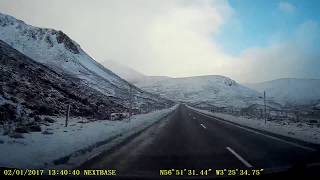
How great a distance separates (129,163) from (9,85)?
29340 mm

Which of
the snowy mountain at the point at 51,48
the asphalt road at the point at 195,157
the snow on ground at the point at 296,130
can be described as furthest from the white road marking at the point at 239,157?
the snowy mountain at the point at 51,48

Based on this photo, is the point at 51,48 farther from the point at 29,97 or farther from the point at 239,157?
the point at 239,157

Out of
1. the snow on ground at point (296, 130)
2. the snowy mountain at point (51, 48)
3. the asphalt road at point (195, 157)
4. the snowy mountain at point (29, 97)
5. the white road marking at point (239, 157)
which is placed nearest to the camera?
the asphalt road at point (195, 157)

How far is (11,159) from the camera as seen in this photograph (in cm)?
771

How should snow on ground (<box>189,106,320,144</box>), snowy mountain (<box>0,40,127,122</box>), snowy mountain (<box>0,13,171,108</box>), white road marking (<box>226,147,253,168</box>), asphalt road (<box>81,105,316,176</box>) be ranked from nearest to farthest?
asphalt road (<box>81,105,316,176</box>) < white road marking (<box>226,147,253,168</box>) < snow on ground (<box>189,106,320,144</box>) < snowy mountain (<box>0,40,127,122</box>) < snowy mountain (<box>0,13,171,108</box>)

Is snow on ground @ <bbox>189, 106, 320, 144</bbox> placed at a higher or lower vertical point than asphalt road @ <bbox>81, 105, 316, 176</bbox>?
higher

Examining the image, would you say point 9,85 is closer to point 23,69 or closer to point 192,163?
point 23,69

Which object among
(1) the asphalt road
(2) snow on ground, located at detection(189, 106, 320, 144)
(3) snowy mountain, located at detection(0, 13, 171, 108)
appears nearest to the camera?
(1) the asphalt road

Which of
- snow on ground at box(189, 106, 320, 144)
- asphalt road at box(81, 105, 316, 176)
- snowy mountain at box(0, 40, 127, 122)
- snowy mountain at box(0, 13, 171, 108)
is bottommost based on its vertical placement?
asphalt road at box(81, 105, 316, 176)

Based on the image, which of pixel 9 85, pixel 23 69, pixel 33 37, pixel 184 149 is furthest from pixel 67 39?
pixel 184 149

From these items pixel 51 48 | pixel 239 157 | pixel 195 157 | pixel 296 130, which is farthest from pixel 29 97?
pixel 51 48

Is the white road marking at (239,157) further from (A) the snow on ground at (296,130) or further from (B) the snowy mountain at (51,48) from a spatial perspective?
(B) the snowy mountain at (51,48)

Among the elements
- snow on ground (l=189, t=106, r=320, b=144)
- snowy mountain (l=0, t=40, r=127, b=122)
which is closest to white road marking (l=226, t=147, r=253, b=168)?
A: snow on ground (l=189, t=106, r=320, b=144)

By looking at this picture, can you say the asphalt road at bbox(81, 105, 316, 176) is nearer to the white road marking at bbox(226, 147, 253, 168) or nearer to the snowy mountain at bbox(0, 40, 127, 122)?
the white road marking at bbox(226, 147, 253, 168)
